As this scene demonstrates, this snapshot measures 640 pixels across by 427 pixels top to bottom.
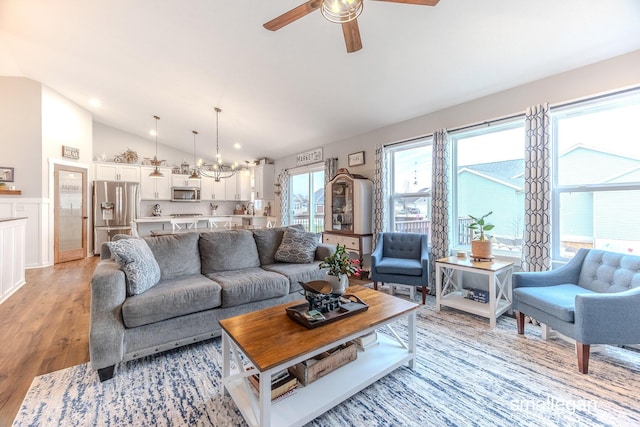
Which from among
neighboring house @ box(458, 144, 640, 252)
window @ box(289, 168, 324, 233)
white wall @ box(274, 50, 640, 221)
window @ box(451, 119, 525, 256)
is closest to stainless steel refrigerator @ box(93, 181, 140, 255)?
window @ box(289, 168, 324, 233)

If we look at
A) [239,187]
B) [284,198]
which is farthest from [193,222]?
[284,198]

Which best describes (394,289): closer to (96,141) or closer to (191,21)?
(191,21)

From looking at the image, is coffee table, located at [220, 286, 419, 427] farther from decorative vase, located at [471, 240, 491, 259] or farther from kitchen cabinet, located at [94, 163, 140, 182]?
kitchen cabinet, located at [94, 163, 140, 182]

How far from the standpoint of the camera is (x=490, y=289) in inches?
109

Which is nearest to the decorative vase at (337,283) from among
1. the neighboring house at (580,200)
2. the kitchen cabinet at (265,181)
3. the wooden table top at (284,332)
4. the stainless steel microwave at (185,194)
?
the wooden table top at (284,332)

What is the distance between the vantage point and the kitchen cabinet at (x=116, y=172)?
647cm

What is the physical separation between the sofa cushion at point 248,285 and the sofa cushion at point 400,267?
1.34 metres

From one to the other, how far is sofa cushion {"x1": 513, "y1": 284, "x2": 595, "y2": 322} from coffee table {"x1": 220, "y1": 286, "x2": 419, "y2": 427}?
3.83 ft

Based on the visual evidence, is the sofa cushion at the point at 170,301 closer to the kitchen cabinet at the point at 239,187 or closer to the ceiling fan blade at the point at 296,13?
the ceiling fan blade at the point at 296,13

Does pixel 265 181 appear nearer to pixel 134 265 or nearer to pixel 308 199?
pixel 308 199

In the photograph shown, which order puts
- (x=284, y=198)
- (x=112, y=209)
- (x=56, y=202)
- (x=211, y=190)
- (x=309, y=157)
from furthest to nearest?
(x=211, y=190)
(x=284, y=198)
(x=112, y=209)
(x=309, y=157)
(x=56, y=202)

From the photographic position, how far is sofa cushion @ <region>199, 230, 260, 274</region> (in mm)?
2969

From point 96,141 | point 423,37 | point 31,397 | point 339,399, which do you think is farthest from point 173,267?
point 96,141

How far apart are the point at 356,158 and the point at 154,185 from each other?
5.65 metres
